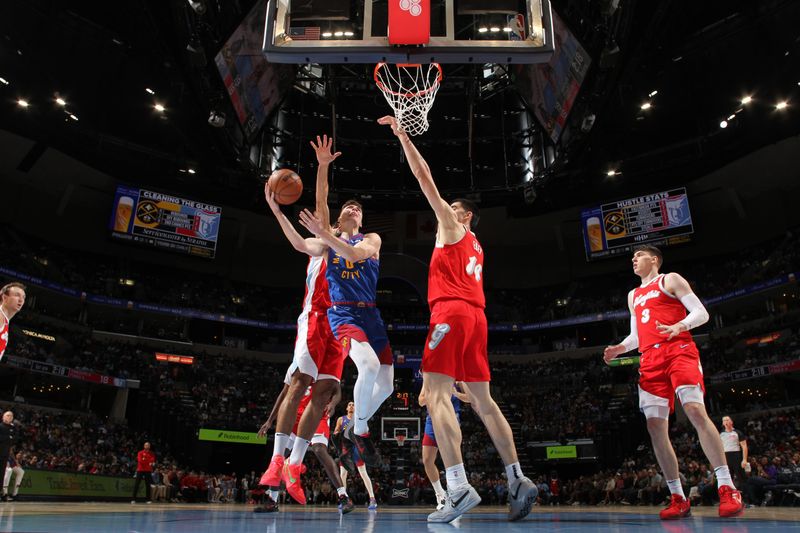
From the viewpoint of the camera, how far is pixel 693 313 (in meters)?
4.95

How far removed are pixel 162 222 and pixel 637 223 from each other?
20.9m

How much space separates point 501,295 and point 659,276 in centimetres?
2920

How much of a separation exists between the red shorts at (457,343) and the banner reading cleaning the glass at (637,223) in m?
23.3

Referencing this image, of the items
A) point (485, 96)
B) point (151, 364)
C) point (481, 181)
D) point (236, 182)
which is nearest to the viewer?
point (485, 96)

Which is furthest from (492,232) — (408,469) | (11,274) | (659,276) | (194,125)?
(659,276)

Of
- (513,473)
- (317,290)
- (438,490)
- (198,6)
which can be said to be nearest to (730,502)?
(513,473)

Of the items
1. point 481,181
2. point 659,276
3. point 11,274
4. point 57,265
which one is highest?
point 481,181

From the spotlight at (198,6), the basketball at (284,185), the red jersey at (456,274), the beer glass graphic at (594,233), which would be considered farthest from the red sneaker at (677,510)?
the beer glass graphic at (594,233)

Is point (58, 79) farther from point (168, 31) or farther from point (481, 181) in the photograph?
point (481, 181)

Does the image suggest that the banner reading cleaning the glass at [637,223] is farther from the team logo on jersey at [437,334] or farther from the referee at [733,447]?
the team logo on jersey at [437,334]

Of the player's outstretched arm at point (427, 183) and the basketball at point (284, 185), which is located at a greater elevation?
the basketball at point (284, 185)

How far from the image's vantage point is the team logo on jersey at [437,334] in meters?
3.88

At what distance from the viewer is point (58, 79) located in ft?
63.6

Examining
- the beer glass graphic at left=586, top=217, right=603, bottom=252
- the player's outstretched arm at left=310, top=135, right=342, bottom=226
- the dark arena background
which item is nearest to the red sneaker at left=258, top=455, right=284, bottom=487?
the player's outstretched arm at left=310, top=135, right=342, bottom=226
